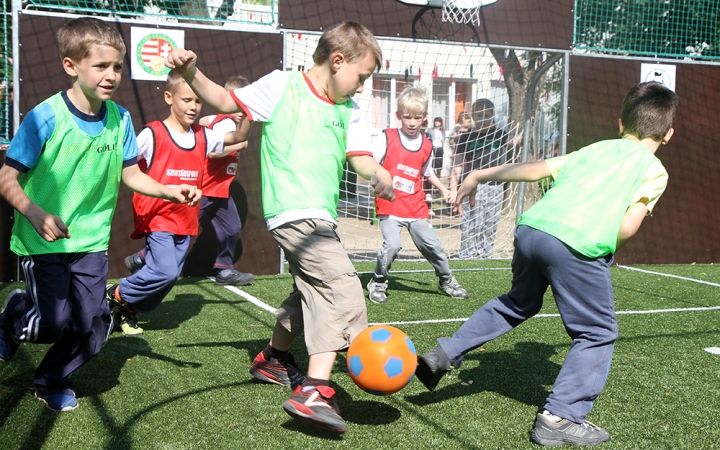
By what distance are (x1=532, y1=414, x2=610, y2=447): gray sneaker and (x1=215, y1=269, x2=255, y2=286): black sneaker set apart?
447 cm

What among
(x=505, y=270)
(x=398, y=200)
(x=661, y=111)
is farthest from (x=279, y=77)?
(x=505, y=270)

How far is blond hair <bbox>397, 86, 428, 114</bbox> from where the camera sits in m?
6.61

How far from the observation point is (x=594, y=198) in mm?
3010

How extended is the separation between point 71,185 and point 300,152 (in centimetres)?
112

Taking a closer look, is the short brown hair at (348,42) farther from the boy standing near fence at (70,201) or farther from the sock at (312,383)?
the sock at (312,383)

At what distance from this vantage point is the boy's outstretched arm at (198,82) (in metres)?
2.91

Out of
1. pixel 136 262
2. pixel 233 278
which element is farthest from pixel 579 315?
pixel 233 278

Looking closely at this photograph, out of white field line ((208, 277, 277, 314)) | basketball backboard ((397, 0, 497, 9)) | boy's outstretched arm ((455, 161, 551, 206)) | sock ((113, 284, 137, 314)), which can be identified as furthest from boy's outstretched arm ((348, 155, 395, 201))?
basketball backboard ((397, 0, 497, 9))

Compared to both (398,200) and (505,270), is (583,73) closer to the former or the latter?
(505,270)

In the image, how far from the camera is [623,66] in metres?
8.90

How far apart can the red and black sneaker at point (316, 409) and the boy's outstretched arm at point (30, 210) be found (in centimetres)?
118

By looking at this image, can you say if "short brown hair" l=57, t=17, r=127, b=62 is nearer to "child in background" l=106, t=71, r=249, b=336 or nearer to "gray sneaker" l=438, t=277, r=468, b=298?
"child in background" l=106, t=71, r=249, b=336

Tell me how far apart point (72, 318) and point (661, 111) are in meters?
2.95

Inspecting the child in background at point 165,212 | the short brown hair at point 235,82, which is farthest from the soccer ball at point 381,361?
the short brown hair at point 235,82
